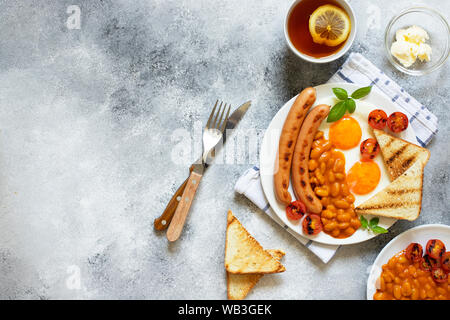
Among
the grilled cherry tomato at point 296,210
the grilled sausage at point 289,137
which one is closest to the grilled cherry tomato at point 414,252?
the grilled cherry tomato at point 296,210

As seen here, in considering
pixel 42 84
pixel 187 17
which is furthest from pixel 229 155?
pixel 42 84

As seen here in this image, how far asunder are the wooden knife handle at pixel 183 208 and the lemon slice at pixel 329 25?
3.52 feet

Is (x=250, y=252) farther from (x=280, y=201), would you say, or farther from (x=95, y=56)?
(x=95, y=56)

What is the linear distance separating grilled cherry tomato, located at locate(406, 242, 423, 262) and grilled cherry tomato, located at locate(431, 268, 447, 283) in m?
0.12

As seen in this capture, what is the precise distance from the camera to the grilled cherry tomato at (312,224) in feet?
7.16

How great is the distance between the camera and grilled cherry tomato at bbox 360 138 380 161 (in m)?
2.20

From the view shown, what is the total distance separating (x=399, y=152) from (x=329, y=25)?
2.74 ft

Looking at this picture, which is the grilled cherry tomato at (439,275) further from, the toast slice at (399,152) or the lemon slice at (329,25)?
the lemon slice at (329,25)

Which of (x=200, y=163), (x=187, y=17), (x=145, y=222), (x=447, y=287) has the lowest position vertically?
(x=447, y=287)

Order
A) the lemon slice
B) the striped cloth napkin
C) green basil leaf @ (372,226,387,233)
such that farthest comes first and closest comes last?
the striped cloth napkin
green basil leaf @ (372,226,387,233)
the lemon slice

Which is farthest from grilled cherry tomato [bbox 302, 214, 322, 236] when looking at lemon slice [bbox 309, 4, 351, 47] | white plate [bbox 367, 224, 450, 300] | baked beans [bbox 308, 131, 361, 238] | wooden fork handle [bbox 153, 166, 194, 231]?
lemon slice [bbox 309, 4, 351, 47]

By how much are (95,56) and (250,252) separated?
5.12 feet

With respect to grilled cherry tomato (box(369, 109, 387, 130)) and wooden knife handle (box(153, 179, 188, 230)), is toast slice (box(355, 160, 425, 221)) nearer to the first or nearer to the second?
grilled cherry tomato (box(369, 109, 387, 130))

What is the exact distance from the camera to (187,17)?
7.84ft
